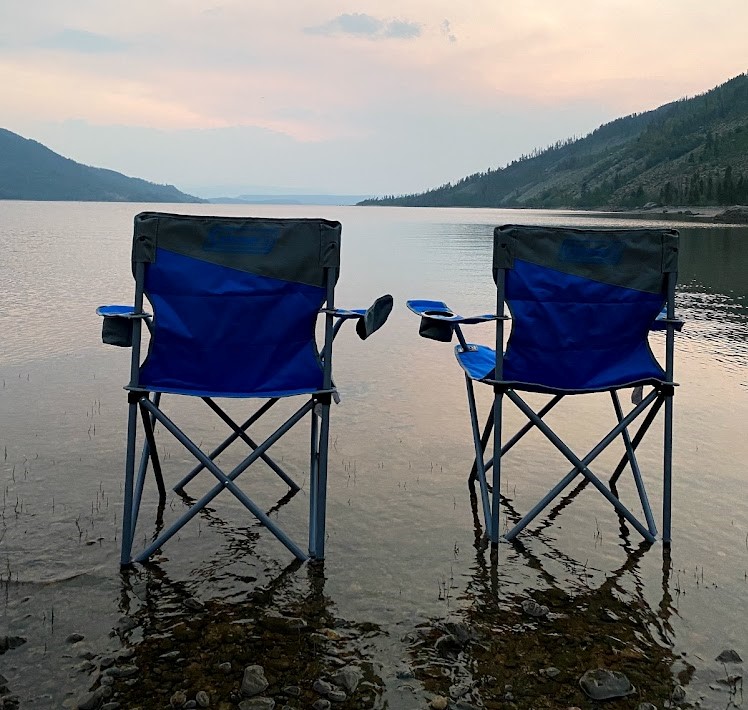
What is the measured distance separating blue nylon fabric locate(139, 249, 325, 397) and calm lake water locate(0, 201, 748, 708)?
46.0 inches

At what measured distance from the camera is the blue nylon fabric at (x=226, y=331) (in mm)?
4738

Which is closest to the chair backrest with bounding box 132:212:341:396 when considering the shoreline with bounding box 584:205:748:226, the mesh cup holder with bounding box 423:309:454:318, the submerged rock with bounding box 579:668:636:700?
the mesh cup holder with bounding box 423:309:454:318

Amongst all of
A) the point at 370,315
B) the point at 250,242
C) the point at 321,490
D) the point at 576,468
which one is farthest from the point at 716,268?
the point at 250,242

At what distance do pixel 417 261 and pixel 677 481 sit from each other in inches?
1009

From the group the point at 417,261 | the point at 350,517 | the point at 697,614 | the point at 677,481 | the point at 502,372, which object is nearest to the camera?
the point at 697,614

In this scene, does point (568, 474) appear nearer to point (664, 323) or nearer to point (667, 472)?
point (667, 472)

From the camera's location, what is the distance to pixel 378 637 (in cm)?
415

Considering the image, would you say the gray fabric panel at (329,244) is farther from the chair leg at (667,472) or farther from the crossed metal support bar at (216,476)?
the chair leg at (667,472)

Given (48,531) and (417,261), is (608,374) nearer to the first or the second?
(48,531)

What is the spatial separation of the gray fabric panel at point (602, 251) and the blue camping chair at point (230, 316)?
0.95 m

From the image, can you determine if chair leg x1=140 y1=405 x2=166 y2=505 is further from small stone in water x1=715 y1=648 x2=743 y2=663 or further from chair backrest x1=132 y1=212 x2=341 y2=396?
small stone in water x1=715 y1=648 x2=743 y2=663

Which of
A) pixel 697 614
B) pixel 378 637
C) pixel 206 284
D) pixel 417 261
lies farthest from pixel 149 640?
pixel 417 261

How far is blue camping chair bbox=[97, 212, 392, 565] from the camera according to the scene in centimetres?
470

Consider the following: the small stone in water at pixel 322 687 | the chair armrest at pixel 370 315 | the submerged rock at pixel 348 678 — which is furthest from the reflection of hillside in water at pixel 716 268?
the small stone in water at pixel 322 687
